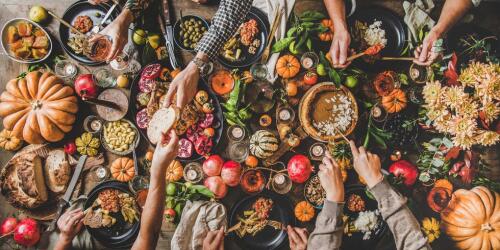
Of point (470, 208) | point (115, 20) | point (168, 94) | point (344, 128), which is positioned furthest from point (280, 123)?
point (470, 208)

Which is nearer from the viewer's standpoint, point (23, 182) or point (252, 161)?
point (23, 182)

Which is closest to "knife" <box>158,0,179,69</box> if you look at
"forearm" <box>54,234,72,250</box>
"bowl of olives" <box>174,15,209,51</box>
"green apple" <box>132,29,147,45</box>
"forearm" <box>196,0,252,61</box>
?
"bowl of olives" <box>174,15,209,51</box>

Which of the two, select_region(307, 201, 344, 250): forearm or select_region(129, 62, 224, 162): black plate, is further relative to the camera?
select_region(129, 62, 224, 162): black plate

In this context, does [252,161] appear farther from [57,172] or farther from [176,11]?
[57,172]

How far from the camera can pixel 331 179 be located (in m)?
2.92

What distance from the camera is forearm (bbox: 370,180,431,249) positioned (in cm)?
277

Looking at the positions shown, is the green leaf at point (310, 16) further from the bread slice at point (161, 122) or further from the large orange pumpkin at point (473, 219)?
the large orange pumpkin at point (473, 219)

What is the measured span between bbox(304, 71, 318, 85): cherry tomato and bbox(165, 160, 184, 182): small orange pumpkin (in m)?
1.42

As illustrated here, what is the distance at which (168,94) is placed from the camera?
108 inches

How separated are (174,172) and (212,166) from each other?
0.34 meters

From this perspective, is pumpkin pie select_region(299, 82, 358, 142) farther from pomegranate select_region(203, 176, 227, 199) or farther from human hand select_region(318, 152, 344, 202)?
pomegranate select_region(203, 176, 227, 199)

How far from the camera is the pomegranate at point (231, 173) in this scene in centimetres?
288

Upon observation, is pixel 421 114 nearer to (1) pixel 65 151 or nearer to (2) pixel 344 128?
(2) pixel 344 128

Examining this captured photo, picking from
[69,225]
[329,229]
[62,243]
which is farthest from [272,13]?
[62,243]
